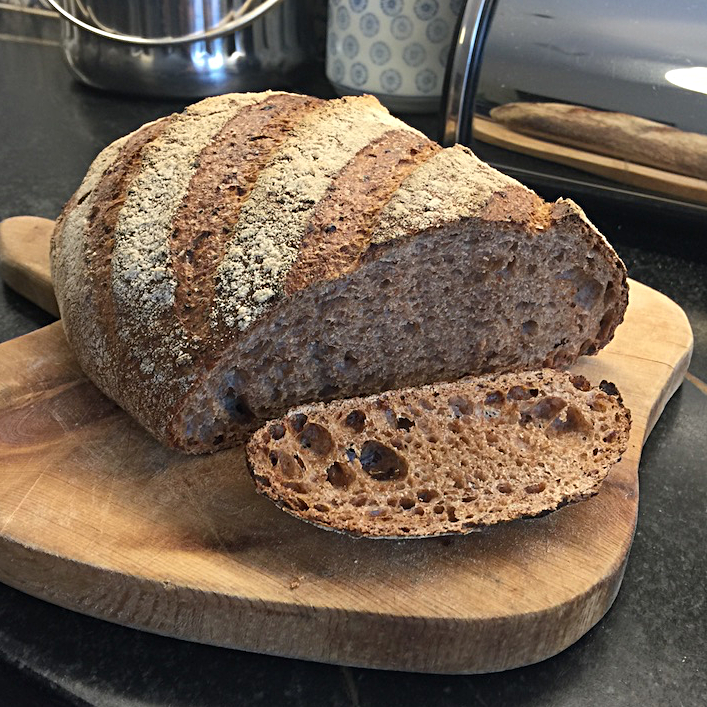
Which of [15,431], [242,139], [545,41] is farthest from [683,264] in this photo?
[15,431]

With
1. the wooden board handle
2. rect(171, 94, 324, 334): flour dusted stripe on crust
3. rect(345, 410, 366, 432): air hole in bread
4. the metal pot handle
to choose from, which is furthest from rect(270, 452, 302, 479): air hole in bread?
the metal pot handle

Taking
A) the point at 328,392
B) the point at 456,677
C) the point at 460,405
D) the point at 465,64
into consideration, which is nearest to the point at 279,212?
the point at 328,392

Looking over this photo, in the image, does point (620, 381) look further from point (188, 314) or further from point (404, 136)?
point (188, 314)

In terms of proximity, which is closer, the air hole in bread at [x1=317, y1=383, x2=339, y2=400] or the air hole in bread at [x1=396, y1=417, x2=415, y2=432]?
the air hole in bread at [x1=396, y1=417, x2=415, y2=432]

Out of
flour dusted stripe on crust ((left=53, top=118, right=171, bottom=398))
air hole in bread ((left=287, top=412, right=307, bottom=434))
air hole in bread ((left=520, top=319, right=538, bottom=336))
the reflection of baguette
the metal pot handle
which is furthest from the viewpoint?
the metal pot handle

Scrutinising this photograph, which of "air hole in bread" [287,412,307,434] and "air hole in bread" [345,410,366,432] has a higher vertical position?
"air hole in bread" [287,412,307,434]

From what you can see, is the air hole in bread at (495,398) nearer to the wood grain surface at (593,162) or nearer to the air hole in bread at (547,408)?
the air hole in bread at (547,408)

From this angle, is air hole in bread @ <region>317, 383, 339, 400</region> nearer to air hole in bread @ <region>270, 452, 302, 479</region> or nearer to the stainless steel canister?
air hole in bread @ <region>270, 452, 302, 479</region>
